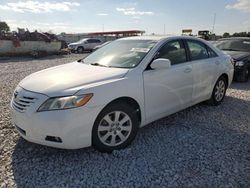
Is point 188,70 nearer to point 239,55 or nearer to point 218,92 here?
point 218,92

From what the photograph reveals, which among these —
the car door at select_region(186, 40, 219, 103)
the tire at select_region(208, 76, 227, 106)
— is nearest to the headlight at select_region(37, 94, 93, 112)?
the car door at select_region(186, 40, 219, 103)

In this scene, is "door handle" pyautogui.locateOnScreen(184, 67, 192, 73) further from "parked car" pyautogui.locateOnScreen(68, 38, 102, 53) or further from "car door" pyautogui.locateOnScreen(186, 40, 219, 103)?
"parked car" pyautogui.locateOnScreen(68, 38, 102, 53)

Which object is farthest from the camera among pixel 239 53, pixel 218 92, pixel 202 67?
pixel 239 53

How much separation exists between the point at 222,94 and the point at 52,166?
4.17 m

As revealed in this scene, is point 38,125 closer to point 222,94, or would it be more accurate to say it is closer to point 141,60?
point 141,60

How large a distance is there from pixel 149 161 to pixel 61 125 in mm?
1201

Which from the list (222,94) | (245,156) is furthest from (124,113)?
(222,94)

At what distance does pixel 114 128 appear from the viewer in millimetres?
3383

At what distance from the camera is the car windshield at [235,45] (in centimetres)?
902

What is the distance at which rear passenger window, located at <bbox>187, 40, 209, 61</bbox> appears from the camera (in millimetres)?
4684

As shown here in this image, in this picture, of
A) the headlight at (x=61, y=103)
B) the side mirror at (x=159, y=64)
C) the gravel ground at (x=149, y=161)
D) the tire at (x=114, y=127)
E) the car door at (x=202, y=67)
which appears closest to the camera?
the gravel ground at (x=149, y=161)

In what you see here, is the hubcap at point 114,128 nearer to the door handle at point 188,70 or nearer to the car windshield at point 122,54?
the car windshield at point 122,54

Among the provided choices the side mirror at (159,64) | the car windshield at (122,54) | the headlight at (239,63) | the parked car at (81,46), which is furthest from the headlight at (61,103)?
the parked car at (81,46)

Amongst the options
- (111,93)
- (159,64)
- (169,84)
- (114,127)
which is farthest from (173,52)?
(114,127)
